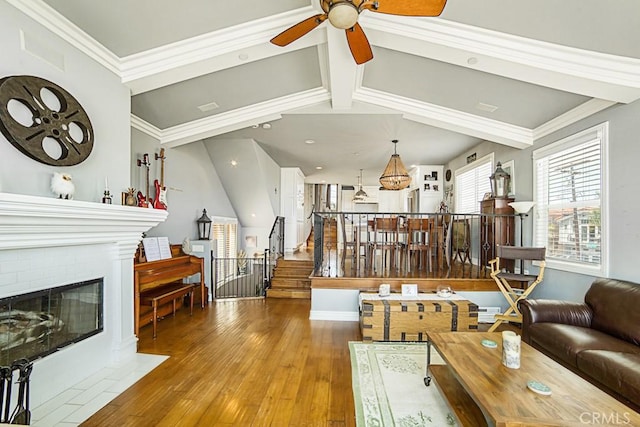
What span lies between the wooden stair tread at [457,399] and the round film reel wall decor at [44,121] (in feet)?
10.9

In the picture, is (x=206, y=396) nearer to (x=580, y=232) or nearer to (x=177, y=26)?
(x=177, y=26)

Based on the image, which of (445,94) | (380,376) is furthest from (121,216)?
(445,94)

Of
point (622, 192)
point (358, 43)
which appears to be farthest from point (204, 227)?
point (622, 192)

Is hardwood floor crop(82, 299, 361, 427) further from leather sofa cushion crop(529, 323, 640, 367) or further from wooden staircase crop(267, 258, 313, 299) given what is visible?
leather sofa cushion crop(529, 323, 640, 367)

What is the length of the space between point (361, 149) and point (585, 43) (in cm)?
456

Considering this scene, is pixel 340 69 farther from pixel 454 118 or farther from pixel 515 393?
pixel 515 393

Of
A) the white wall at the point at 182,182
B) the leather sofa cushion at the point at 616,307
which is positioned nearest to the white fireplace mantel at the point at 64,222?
the white wall at the point at 182,182

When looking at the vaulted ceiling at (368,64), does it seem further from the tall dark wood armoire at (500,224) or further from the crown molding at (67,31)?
the tall dark wood armoire at (500,224)

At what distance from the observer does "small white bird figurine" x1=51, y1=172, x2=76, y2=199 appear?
2.32 metres

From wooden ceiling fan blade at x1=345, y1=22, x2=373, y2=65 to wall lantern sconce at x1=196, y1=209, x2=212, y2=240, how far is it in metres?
4.41

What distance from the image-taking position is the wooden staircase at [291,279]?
5809 mm

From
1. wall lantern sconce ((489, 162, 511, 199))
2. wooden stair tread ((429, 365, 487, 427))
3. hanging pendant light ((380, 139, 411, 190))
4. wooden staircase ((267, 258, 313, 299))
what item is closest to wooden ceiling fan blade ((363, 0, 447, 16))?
wooden stair tread ((429, 365, 487, 427))

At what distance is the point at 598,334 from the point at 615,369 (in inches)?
30.0

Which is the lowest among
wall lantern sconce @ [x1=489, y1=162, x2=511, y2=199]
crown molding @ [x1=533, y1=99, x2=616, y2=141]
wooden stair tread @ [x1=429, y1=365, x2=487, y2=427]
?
wooden stair tread @ [x1=429, y1=365, x2=487, y2=427]
